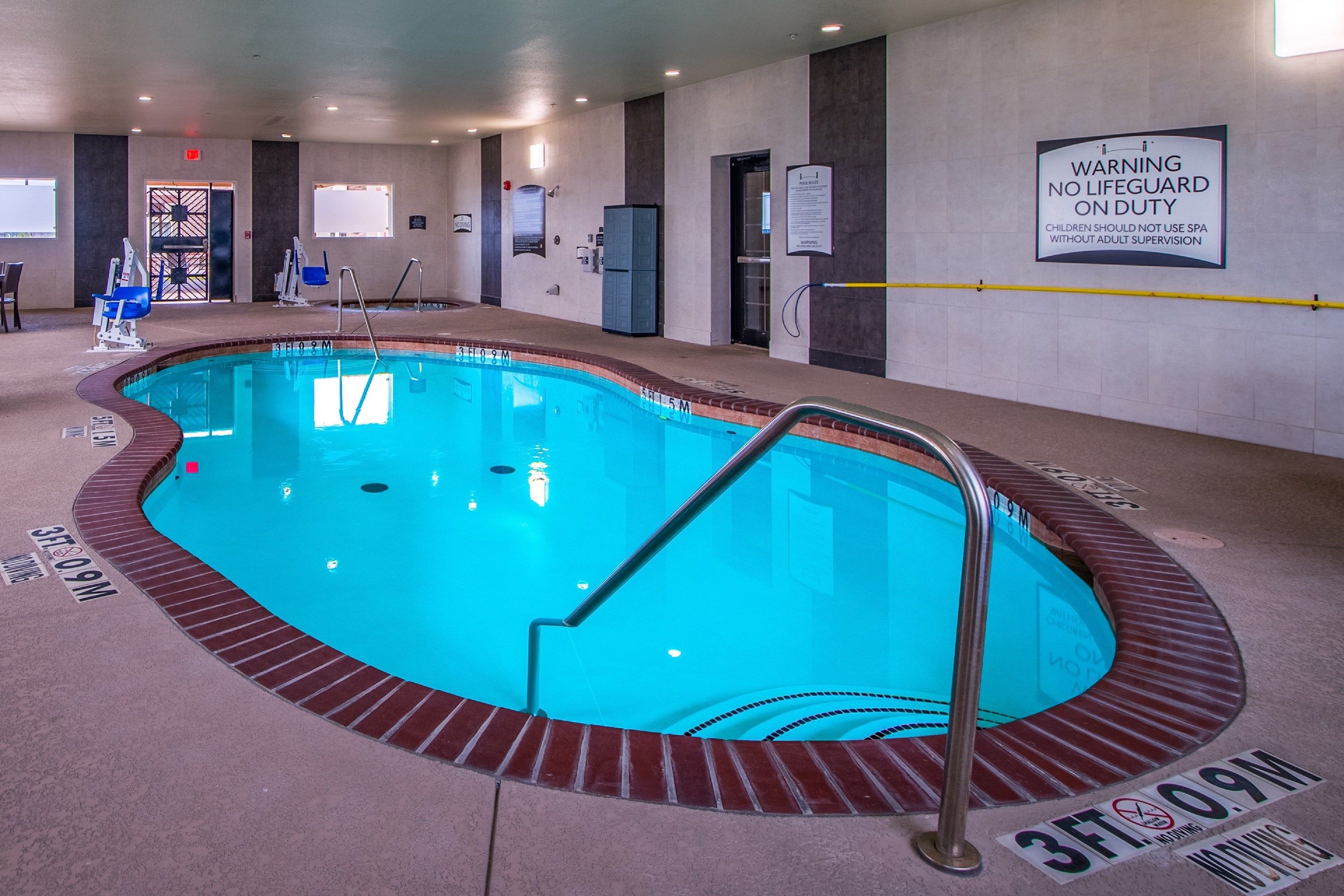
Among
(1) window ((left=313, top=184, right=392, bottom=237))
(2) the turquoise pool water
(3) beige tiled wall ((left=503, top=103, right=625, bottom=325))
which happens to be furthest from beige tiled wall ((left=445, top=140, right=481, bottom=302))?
(2) the turquoise pool water

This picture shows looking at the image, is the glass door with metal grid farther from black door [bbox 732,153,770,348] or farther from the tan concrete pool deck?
the tan concrete pool deck

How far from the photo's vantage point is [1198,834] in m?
1.76

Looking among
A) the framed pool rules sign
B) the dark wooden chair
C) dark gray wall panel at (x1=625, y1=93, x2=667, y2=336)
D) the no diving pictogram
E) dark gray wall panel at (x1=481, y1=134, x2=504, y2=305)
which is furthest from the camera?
dark gray wall panel at (x1=481, y1=134, x2=504, y2=305)

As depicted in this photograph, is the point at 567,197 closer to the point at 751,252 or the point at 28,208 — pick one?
the point at 751,252

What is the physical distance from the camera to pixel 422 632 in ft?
11.7

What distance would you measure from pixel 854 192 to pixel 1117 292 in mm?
2684

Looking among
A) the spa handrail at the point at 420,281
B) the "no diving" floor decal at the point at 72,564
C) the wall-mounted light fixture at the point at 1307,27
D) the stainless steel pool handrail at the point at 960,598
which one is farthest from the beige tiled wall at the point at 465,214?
the stainless steel pool handrail at the point at 960,598

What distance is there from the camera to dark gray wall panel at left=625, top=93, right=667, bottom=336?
11055mm

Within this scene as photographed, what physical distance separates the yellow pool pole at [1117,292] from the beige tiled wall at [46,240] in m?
12.9

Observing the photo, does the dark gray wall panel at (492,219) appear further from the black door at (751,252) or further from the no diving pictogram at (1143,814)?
the no diving pictogram at (1143,814)

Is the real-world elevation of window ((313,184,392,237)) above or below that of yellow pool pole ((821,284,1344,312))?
above

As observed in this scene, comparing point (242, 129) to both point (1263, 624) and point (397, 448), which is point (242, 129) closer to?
point (397, 448)

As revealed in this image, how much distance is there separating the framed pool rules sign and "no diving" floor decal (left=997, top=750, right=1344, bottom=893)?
14.8 feet

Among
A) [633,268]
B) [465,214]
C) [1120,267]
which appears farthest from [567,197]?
[1120,267]
